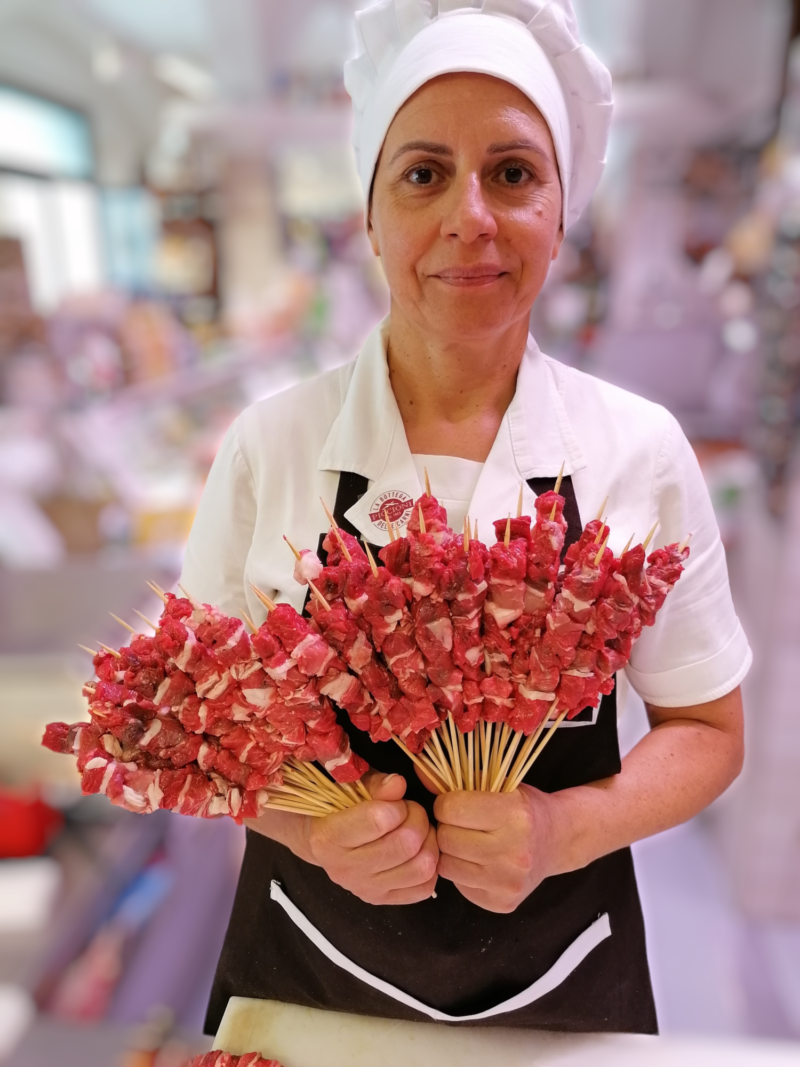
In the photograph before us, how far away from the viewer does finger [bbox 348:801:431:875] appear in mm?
712

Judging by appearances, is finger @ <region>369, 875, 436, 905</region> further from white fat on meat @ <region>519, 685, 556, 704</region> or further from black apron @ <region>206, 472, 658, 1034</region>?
white fat on meat @ <region>519, 685, 556, 704</region>

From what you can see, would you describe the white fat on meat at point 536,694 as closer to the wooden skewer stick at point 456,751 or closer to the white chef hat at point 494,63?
the wooden skewer stick at point 456,751

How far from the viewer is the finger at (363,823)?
71 cm

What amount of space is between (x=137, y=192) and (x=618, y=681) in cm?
220

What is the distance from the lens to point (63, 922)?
2.00m

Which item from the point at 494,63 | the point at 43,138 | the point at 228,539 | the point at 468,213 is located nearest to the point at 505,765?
the point at 228,539

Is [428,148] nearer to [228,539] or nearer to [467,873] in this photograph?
[228,539]

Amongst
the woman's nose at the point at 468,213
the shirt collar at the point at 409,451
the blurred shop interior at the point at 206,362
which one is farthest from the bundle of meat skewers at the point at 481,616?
the blurred shop interior at the point at 206,362

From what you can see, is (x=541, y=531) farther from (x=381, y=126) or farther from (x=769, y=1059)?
(x=769, y=1059)

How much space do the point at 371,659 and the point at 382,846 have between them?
0.17m

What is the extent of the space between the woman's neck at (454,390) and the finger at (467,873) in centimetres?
36

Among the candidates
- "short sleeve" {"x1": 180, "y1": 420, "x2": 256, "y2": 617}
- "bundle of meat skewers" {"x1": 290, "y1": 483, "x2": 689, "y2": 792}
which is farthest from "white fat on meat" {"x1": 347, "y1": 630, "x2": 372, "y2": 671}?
"short sleeve" {"x1": 180, "y1": 420, "x2": 256, "y2": 617}

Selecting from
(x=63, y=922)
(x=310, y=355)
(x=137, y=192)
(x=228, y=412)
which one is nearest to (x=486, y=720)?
(x=63, y=922)

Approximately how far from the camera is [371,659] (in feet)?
2.21
